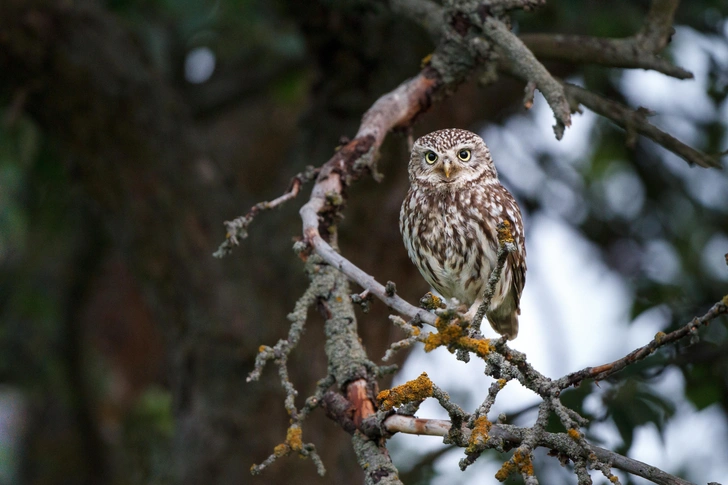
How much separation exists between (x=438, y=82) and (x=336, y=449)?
2101 millimetres

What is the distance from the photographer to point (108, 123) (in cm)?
433

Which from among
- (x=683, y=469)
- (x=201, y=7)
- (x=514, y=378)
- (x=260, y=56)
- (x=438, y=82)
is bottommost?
(x=514, y=378)

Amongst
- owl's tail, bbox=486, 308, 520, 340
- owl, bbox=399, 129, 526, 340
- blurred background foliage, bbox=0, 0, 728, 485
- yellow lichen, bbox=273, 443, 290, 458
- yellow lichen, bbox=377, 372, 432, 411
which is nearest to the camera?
yellow lichen, bbox=377, 372, 432, 411

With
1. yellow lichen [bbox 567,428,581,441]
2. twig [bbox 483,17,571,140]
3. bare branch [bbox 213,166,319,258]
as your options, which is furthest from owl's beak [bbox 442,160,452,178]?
yellow lichen [bbox 567,428,581,441]

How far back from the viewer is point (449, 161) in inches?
125

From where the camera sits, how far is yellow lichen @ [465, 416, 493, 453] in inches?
68.4

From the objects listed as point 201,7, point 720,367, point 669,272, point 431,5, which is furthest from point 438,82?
point 669,272

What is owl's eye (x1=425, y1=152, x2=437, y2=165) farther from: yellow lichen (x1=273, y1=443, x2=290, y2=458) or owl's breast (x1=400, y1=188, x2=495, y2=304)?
yellow lichen (x1=273, y1=443, x2=290, y2=458)

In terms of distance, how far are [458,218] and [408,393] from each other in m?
1.25

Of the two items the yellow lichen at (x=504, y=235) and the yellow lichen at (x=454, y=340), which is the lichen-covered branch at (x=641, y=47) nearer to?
the yellow lichen at (x=504, y=235)

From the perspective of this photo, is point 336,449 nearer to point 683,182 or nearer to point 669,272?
point 669,272

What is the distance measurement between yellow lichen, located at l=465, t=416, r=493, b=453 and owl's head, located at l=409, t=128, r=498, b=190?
A: 152 centimetres

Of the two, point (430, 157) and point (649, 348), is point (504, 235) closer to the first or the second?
point (649, 348)

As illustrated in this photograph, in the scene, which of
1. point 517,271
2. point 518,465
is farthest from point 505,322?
point 518,465
